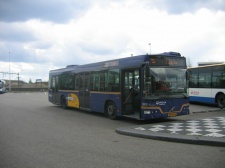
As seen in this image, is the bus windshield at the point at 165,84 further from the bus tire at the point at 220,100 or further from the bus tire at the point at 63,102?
the bus tire at the point at 63,102

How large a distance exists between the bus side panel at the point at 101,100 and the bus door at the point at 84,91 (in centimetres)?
52

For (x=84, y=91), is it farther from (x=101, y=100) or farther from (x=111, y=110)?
(x=111, y=110)

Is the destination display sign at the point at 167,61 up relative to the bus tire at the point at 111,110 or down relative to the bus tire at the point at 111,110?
up

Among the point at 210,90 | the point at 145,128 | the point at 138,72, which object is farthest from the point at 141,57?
the point at 210,90

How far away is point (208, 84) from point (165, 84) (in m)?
8.95

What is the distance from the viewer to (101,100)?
14.8 metres

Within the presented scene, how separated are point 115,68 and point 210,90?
347 inches

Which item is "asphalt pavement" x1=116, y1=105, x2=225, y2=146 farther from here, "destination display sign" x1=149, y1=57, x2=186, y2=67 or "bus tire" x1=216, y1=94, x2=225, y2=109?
"bus tire" x1=216, y1=94, x2=225, y2=109

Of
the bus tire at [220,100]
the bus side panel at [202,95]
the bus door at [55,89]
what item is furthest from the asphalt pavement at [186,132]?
the bus door at [55,89]

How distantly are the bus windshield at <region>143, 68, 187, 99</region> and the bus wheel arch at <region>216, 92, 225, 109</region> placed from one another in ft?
22.7

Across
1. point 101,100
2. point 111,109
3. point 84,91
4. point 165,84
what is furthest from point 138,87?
point 84,91

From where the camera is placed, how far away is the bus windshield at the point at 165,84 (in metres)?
11.6

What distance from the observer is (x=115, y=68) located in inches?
541

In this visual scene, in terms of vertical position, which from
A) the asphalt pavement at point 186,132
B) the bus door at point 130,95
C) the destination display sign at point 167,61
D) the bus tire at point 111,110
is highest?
Result: the destination display sign at point 167,61
